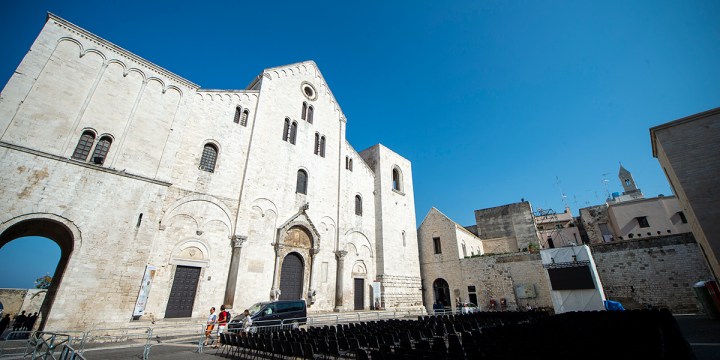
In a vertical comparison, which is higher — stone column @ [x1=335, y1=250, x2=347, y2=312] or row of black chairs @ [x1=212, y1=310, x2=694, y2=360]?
stone column @ [x1=335, y1=250, x2=347, y2=312]

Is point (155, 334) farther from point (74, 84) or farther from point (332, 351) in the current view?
point (74, 84)

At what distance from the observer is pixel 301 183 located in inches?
728

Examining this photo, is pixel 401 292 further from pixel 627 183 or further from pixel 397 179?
pixel 627 183

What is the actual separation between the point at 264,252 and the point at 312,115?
1081 cm

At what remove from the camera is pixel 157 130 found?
42.0ft

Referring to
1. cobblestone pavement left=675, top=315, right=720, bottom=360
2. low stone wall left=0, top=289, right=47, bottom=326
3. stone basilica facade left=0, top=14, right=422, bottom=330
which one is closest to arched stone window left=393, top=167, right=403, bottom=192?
stone basilica facade left=0, top=14, right=422, bottom=330

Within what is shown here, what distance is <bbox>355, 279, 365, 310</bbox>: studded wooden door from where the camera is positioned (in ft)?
62.7

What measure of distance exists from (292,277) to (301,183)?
6022mm

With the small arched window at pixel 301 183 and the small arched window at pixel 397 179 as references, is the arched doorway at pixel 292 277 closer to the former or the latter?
the small arched window at pixel 301 183

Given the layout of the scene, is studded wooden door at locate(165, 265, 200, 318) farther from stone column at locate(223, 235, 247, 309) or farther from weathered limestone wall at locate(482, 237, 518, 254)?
weathered limestone wall at locate(482, 237, 518, 254)

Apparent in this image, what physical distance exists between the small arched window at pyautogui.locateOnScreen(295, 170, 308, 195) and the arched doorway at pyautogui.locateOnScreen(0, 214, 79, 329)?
410 inches

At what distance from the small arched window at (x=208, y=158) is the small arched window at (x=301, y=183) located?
201 inches

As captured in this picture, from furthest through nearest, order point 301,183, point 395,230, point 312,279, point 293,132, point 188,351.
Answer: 1. point 395,230
2. point 293,132
3. point 301,183
4. point 312,279
5. point 188,351

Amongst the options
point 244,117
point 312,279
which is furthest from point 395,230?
point 244,117
